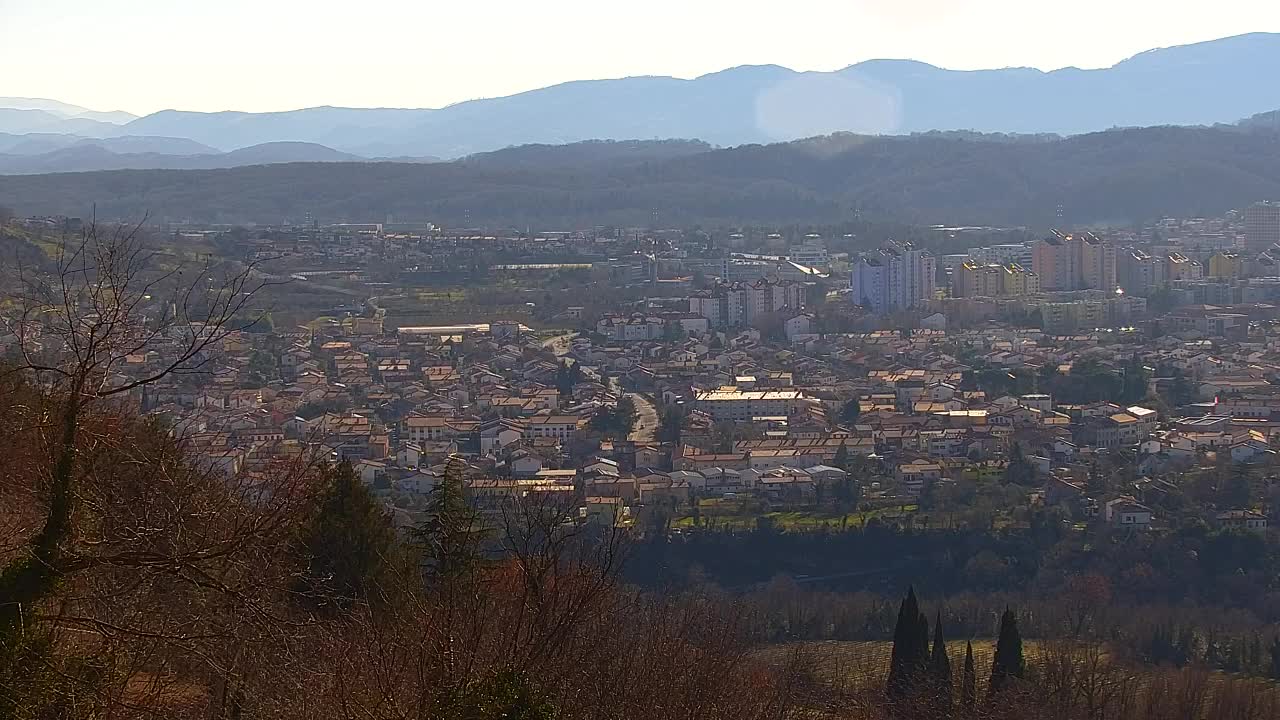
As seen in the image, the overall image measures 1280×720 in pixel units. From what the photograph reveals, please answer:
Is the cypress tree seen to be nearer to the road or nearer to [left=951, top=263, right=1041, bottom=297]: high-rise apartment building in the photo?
the road

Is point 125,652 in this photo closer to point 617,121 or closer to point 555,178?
Answer: point 555,178

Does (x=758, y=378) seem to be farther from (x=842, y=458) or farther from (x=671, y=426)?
(x=842, y=458)

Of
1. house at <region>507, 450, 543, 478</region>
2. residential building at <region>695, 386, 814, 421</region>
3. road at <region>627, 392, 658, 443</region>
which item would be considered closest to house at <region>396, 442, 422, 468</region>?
house at <region>507, 450, 543, 478</region>

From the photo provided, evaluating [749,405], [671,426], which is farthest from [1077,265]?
[671,426]

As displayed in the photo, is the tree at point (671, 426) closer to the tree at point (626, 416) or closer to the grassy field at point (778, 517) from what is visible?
the tree at point (626, 416)

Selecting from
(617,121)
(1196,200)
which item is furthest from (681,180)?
(617,121)
